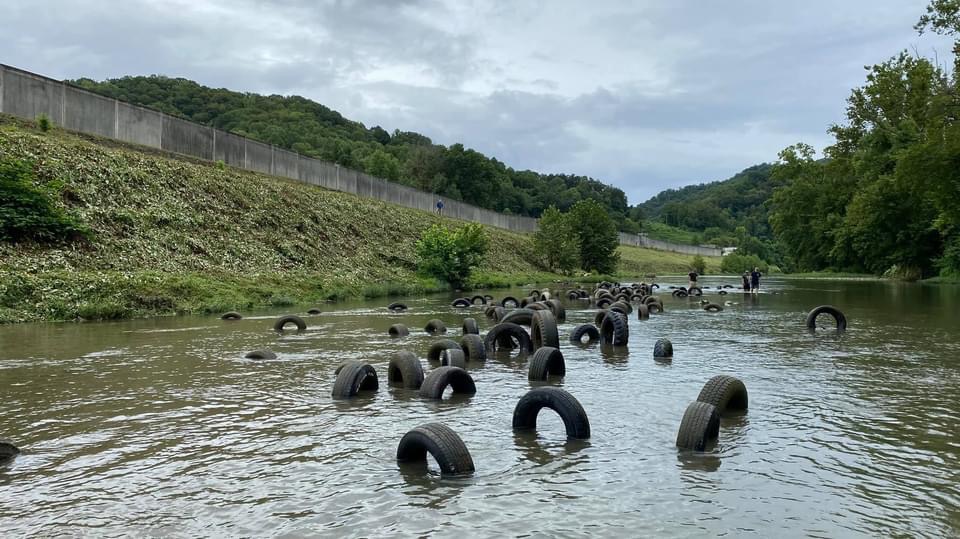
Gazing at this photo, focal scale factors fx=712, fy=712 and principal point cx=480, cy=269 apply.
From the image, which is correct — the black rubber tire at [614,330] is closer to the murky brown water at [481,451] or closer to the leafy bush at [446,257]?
the murky brown water at [481,451]

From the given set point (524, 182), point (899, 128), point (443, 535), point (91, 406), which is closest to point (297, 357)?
point (91, 406)

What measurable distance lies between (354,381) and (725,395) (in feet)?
16.4

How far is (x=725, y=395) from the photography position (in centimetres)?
877

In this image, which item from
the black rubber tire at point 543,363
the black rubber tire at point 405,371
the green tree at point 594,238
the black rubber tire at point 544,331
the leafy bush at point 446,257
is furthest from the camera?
the green tree at point 594,238

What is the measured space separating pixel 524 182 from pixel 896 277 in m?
115

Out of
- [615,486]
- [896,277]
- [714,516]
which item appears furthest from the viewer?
[896,277]

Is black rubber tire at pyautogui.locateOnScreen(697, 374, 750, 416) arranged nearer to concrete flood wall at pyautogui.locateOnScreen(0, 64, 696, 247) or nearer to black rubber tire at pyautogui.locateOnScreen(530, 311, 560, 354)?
black rubber tire at pyautogui.locateOnScreen(530, 311, 560, 354)

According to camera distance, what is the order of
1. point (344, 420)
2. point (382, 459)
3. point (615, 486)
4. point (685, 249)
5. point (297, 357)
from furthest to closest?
point (685, 249) < point (297, 357) < point (344, 420) < point (382, 459) < point (615, 486)

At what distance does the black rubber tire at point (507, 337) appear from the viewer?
14.7 meters

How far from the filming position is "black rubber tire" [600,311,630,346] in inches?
634

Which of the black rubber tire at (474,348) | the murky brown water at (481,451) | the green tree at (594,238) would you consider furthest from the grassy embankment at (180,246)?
the green tree at (594,238)

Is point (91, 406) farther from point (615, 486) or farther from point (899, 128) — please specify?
point (899, 128)

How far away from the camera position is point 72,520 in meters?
5.44

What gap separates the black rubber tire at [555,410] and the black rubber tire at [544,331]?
21.0ft
